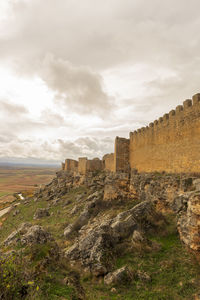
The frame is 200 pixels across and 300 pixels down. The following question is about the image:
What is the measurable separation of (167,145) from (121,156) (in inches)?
→ 341

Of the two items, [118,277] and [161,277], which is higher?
[161,277]

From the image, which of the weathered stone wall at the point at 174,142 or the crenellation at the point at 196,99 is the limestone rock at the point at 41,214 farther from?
the crenellation at the point at 196,99

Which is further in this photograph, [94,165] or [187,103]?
[94,165]

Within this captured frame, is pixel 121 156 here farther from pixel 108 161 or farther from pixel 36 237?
pixel 36 237

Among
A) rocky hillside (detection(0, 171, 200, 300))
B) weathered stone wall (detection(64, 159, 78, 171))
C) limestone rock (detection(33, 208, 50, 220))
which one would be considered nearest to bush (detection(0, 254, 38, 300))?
rocky hillside (detection(0, 171, 200, 300))

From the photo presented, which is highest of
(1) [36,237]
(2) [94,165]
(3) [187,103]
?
(3) [187,103]

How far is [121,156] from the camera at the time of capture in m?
22.5

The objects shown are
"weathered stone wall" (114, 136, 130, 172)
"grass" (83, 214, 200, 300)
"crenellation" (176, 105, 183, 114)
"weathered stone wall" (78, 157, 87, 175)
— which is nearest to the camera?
"grass" (83, 214, 200, 300)

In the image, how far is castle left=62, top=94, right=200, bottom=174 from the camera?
11.7 m

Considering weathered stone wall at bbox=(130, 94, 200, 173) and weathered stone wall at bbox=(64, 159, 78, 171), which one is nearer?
weathered stone wall at bbox=(130, 94, 200, 173)

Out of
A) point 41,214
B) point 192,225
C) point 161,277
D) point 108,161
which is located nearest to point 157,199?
point 192,225

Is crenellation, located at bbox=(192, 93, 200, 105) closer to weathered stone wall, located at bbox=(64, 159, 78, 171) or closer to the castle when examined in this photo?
the castle

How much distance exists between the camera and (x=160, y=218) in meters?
10.6

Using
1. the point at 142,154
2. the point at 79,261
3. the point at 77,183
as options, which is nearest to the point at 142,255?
the point at 79,261
